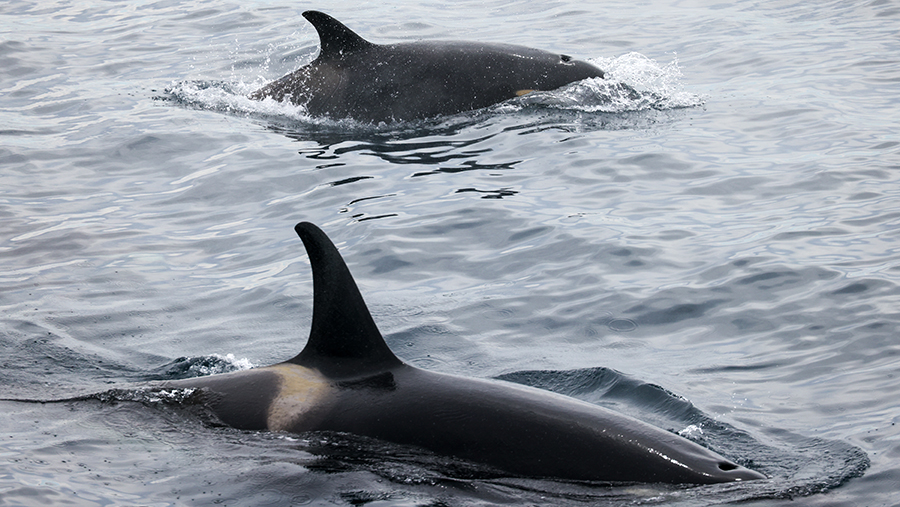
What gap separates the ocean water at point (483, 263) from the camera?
5.76m

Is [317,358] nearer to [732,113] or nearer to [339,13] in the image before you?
[732,113]

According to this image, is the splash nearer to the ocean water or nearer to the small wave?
the ocean water

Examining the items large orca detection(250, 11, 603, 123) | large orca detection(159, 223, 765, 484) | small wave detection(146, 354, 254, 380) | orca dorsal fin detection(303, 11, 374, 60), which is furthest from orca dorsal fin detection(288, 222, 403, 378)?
orca dorsal fin detection(303, 11, 374, 60)

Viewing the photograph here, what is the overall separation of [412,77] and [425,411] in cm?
886

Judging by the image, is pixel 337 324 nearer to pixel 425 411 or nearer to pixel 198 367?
pixel 425 411

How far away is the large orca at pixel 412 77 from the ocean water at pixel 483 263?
26cm

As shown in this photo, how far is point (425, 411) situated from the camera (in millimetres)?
5629

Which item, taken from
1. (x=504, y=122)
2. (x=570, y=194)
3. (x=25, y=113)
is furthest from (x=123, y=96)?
(x=570, y=194)

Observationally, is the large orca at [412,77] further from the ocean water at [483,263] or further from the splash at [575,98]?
the ocean water at [483,263]

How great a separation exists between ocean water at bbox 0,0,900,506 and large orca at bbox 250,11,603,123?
0.26 meters

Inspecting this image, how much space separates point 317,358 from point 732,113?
9.69 meters

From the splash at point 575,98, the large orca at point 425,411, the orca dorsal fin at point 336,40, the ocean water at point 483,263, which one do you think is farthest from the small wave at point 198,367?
the orca dorsal fin at point 336,40

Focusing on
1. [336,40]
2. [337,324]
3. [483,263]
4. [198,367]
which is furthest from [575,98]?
[337,324]

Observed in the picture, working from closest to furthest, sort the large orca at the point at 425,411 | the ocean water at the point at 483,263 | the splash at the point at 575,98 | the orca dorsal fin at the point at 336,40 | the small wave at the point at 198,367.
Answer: the large orca at the point at 425,411 → the ocean water at the point at 483,263 → the small wave at the point at 198,367 → the orca dorsal fin at the point at 336,40 → the splash at the point at 575,98
